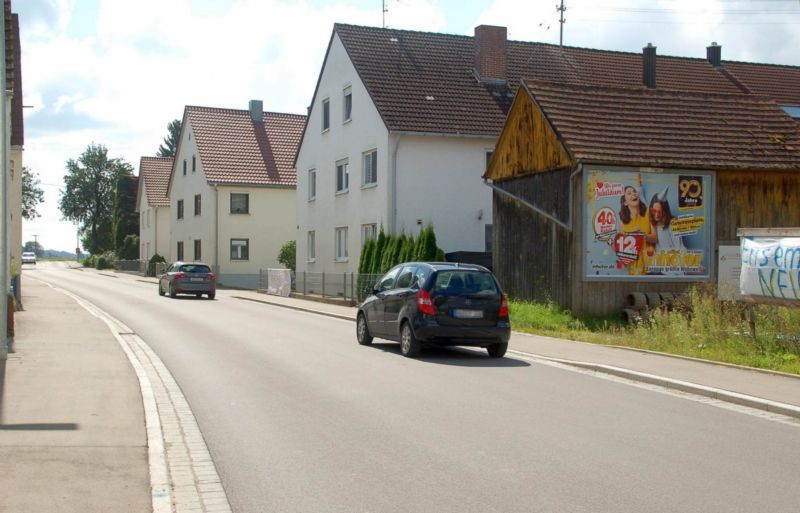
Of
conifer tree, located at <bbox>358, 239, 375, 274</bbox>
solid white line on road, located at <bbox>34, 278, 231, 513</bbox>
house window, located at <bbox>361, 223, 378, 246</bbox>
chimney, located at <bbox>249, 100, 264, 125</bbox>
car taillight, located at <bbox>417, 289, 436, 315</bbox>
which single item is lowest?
solid white line on road, located at <bbox>34, 278, 231, 513</bbox>

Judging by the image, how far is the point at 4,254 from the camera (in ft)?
39.5

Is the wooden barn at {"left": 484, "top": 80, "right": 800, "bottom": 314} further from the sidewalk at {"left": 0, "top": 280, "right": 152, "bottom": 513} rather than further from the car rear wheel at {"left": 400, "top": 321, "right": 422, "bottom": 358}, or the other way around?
the sidewalk at {"left": 0, "top": 280, "right": 152, "bottom": 513}

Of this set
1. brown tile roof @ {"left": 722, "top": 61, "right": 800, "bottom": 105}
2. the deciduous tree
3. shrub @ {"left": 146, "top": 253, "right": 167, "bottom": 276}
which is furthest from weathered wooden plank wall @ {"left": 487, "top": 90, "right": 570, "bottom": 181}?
the deciduous tree

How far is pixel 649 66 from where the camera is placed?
1565 inches

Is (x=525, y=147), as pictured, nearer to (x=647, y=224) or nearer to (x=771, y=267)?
(x=647, y=224)

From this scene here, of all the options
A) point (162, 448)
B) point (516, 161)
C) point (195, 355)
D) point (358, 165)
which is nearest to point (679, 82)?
point (358, 165)

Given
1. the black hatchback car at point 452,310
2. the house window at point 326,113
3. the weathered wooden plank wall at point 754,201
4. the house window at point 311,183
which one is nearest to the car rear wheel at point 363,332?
the black hatchback car at point 452,310

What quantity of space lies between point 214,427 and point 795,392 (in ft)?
22.3

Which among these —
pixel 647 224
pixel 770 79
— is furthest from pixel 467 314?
pixel 770 79

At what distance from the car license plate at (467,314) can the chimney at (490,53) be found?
73.5 ft

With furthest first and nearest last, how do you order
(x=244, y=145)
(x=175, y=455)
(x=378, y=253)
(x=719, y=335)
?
(x=244, y=145)
(x=378, y=253)
(x=719, y=335)
(x=175, y=455)

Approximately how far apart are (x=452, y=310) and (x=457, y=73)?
22240 millimetres

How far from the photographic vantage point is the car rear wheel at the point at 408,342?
50.1 ft

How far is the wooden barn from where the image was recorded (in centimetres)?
2144
